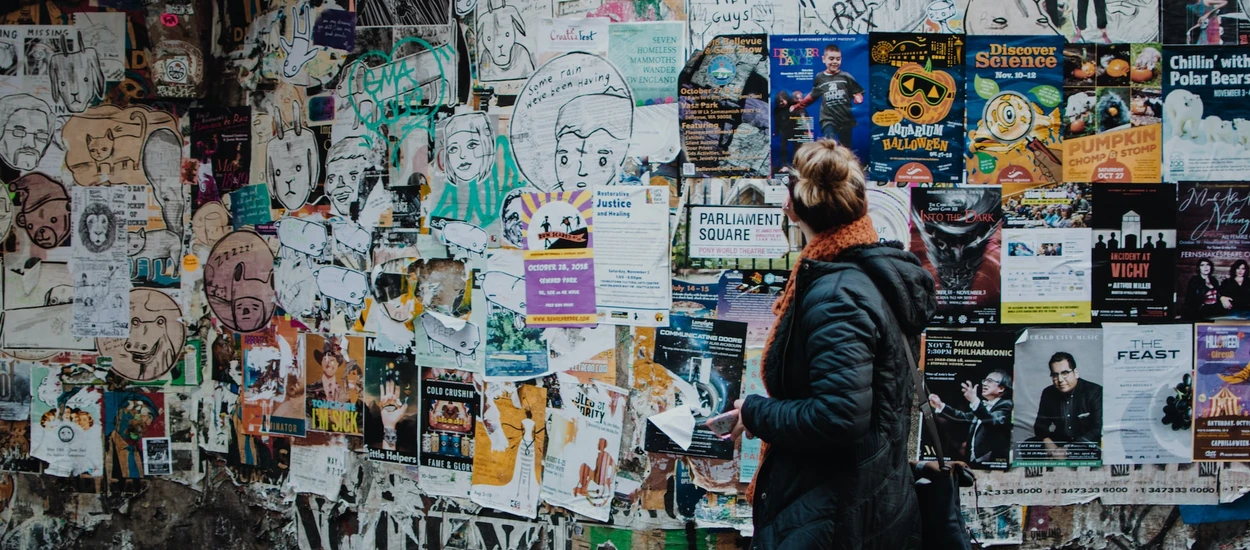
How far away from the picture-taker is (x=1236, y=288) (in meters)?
3.47

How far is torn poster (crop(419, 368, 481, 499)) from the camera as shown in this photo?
3756mm

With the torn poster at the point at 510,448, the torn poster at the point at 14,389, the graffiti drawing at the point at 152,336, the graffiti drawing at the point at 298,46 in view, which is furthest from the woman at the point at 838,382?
the torn poster at the point at 14,389

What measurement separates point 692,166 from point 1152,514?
8.59 feet

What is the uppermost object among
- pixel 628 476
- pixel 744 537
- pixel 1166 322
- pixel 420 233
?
pixel 420 233

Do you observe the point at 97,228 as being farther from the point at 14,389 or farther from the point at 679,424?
the point at 679,424

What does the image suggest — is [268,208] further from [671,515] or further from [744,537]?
[744,537]

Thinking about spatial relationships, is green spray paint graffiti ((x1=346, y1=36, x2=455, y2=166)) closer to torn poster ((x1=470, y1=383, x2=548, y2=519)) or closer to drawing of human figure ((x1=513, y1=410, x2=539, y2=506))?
torn poster ((x1=470, y1=383, x2=548, y2=519))

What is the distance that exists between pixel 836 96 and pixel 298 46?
2631 mm

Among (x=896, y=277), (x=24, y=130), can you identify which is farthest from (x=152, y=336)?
(x=896, y=277)

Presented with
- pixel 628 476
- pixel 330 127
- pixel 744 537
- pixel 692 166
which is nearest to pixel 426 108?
pixel 330 127

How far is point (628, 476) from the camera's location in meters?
3.61

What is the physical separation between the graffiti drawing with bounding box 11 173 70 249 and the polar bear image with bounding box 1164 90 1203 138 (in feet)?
17.8

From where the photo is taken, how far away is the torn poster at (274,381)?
395 centimetres

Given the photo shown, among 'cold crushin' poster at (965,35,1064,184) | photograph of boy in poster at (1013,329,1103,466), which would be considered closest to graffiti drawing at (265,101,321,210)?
'cold crushin' poster at (965,35,1064,184)
